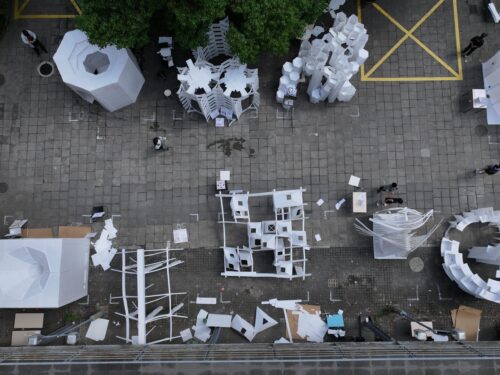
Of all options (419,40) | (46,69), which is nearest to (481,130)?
(419,40)

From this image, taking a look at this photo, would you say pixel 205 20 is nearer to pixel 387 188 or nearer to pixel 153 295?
pixel 387 188

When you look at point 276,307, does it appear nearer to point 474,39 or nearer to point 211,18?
point 211,18

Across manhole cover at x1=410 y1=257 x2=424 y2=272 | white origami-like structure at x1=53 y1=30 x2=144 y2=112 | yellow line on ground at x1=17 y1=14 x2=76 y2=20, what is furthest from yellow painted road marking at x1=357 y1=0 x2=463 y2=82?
yellow line on ground at x1=17 y1=14 x2=76 y2=20

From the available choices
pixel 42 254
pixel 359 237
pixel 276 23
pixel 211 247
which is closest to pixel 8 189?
pixel 42 254

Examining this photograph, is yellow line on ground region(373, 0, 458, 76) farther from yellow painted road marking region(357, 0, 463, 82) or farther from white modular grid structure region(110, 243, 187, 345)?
white modular grid structure region(110, 243, 187, 345)

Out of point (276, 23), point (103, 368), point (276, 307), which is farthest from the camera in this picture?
point (276, 307)

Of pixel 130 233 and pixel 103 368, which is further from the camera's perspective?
pixel 130 233
